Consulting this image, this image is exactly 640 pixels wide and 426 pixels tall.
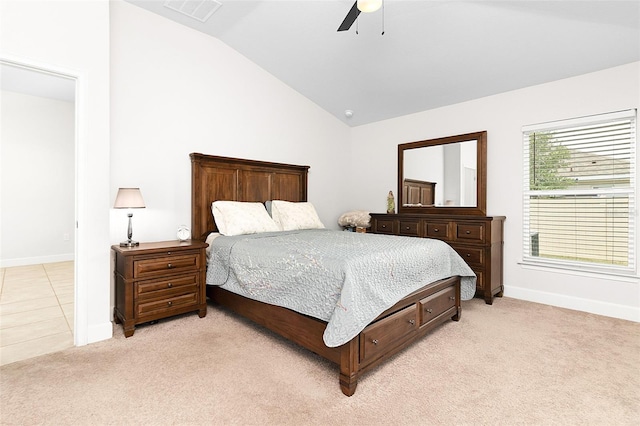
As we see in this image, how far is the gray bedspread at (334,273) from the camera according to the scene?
1937mm

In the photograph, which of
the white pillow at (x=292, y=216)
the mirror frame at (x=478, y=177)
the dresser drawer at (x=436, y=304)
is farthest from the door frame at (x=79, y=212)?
the mirror frame at (x=478, y=177)

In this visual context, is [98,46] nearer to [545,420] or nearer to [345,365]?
[345,365]

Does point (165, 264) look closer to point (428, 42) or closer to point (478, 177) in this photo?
point (428, 42)

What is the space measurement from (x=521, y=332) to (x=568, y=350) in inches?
14.8

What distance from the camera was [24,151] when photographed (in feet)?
16.7

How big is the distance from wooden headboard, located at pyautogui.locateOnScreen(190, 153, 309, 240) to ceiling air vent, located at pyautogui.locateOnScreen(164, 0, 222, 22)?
4.80 ft

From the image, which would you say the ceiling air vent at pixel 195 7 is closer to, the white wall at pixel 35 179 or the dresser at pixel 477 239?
the dresser at pixel 477 239

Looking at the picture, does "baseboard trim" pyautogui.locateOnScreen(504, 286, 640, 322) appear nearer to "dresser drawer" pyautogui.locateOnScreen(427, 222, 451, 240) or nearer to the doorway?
"dresser drawer" pyautogui.locateOnScreen(427, 222, 451, 240)

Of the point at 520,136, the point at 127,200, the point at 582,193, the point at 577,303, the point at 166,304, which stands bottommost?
the point at 577,303

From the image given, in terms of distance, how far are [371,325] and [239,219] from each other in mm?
2060

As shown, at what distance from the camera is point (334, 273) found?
2.02 metres

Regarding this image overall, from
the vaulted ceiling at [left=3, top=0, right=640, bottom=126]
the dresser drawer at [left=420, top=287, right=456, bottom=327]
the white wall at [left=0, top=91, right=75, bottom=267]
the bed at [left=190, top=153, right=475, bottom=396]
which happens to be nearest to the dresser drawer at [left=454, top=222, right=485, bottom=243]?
the bed at [left=190, top=153, right=475, bottom=396]

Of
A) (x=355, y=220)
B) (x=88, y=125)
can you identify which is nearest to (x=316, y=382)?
(x=88, y=125)

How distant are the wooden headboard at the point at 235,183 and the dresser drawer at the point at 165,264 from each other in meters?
0.65
